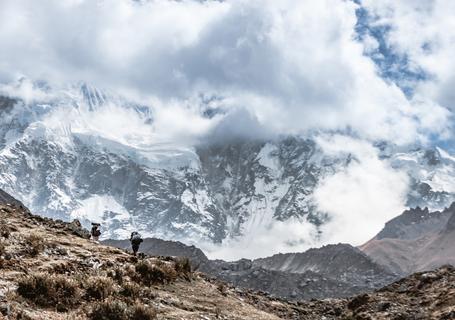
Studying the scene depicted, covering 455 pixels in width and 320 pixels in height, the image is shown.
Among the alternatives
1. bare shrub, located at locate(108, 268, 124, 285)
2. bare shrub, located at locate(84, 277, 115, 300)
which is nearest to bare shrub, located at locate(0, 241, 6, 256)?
bare shrub, located at locate(84, 277, 115, 300)

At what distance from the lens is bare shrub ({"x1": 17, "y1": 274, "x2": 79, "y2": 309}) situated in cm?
1986

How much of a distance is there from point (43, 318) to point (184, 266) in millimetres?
11737

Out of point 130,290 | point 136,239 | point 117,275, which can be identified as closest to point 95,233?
point 136,239

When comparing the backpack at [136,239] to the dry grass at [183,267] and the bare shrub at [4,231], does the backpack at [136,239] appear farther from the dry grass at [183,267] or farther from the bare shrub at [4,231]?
the bare shrub at [4,231]

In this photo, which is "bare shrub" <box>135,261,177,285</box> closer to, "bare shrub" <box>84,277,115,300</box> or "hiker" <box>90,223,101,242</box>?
"bare shrub" <box>84,277,115,300</box>

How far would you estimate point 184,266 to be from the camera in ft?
97.0

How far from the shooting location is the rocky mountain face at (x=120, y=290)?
65.2ft

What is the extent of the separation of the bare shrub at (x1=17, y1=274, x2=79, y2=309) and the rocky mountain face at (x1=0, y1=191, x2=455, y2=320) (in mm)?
31

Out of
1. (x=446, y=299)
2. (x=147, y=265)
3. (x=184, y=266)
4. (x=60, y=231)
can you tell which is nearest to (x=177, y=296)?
(x=147, y=265)

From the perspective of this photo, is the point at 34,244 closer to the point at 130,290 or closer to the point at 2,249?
the point at 2,249

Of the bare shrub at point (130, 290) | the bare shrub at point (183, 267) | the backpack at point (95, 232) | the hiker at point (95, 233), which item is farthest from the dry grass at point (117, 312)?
the backpack at point (95, 232)

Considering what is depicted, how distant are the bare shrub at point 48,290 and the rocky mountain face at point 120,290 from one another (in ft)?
0.10

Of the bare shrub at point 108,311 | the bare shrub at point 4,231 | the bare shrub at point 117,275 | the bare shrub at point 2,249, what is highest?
the bare shrub at point 4,231

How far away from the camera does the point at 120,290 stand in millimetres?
22375
